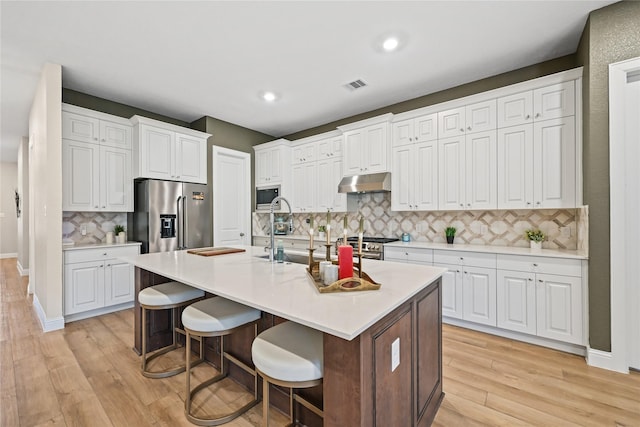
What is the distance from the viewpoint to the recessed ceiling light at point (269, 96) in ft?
12.4

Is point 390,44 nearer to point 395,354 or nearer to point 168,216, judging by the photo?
point 395,354

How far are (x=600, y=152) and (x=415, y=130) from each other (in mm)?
1781

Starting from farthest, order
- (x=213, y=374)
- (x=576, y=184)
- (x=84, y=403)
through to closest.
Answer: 1. (x=576, y=184)
2. (x=213, y=374)
3. (x=84, y=403)

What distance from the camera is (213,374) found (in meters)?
2.19

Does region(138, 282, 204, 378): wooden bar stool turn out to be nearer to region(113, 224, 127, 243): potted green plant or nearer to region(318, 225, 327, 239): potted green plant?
region(113, 224, 127, 243): potted green plant

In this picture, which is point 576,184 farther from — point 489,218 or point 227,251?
point 227,251

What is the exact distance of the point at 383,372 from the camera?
1.17m

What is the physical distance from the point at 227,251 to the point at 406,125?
107 inches

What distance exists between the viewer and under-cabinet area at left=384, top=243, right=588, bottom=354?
2447 mm

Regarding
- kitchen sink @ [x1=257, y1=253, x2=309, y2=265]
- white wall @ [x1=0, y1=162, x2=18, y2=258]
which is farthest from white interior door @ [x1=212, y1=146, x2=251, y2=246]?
white wall @ [x1=0, y1=162, x2=18, y2=258]

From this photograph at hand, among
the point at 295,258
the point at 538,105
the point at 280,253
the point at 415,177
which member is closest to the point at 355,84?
the point at 415,177

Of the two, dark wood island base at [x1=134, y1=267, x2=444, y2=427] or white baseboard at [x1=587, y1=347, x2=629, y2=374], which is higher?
dark wood island base at [x1=134, y1=267, x2=444, y2=427]

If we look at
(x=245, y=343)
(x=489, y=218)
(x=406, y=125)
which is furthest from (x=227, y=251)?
Result: (x=489, y=218)

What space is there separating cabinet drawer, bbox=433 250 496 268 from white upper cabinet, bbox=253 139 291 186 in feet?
9.37
